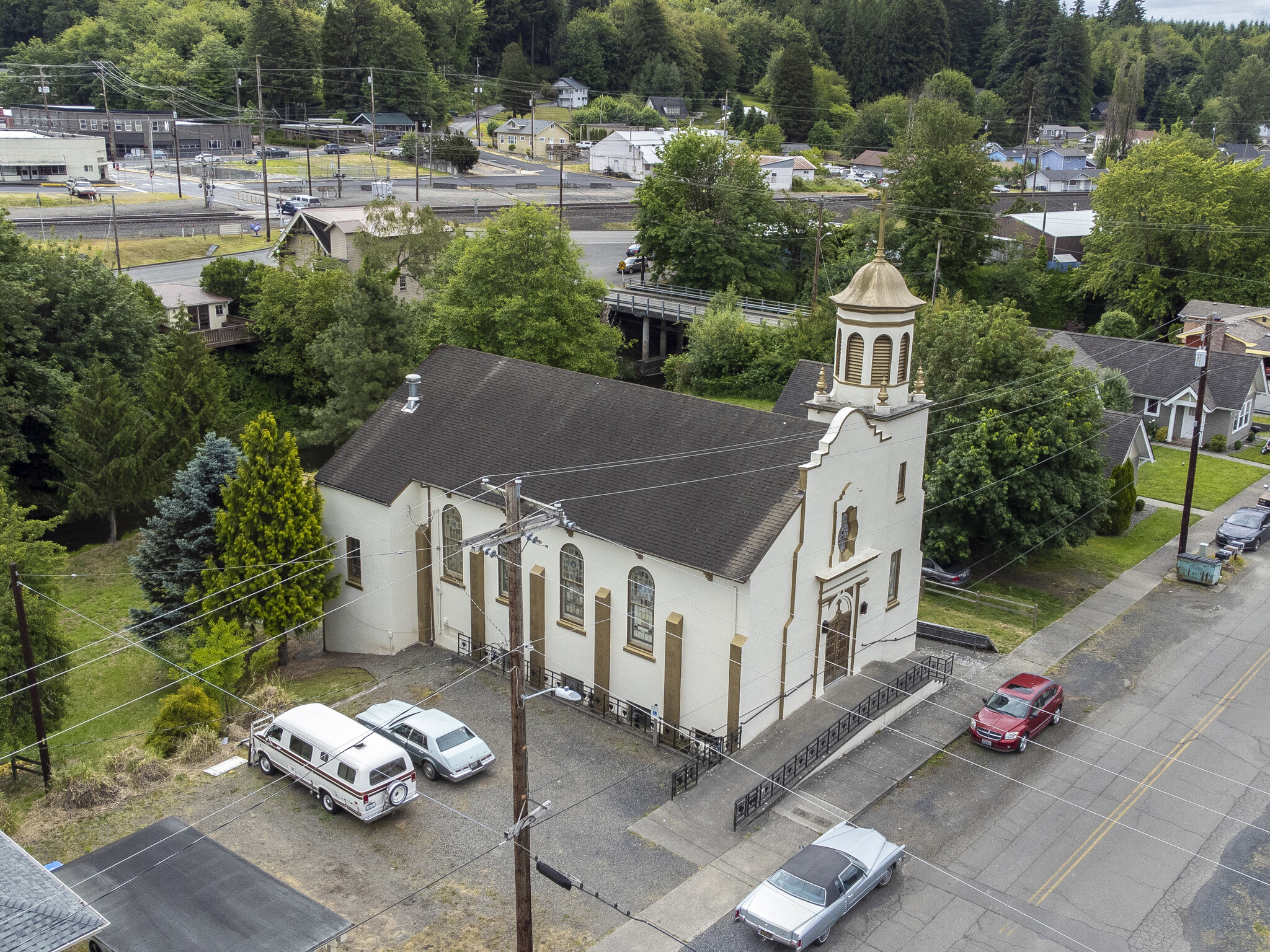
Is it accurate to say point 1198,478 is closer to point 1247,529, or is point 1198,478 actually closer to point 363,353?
point 1247,529

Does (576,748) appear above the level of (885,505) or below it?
below

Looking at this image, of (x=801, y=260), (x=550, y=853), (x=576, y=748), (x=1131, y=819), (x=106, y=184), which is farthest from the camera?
(x=106, y=184)

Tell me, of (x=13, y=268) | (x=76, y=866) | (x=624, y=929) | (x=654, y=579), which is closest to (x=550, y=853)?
(x=624, y=929)

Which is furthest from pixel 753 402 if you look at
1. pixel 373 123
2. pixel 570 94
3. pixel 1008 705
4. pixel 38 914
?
pixel 570 94

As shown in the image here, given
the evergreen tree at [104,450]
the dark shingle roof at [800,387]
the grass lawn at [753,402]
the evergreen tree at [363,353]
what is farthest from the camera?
the grass lawn at [753,402]

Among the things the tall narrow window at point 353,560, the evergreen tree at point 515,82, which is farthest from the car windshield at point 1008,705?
the evergreen tree at point 515,82

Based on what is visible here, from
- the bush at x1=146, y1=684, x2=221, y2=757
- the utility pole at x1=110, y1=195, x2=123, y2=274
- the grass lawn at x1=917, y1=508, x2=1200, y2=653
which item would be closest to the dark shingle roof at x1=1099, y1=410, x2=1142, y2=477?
the grass lawn at x1=917, y1=508, x2=1200, y2=653

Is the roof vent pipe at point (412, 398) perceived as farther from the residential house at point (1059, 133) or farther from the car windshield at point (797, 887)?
the residential house at point (1059, 133)

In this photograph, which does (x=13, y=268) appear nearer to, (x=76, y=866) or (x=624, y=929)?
(x=76, y=866)
